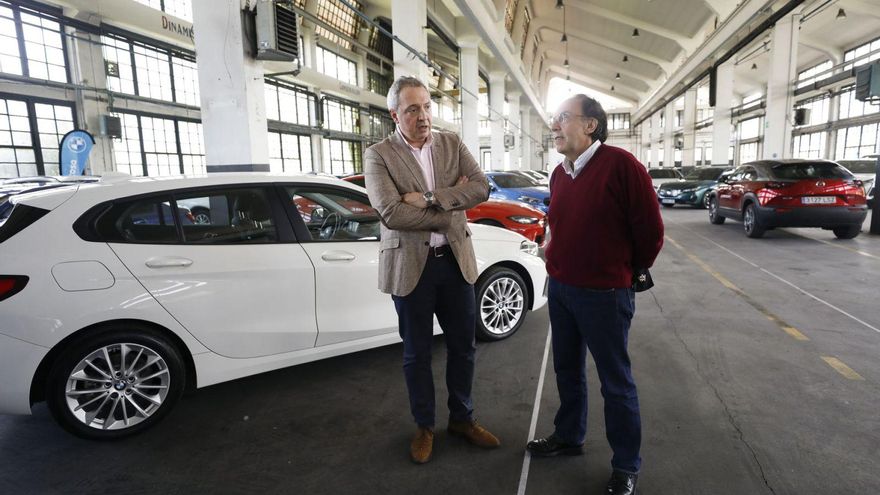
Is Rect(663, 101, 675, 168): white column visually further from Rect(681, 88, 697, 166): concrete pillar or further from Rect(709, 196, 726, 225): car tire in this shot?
Rect(709, 196, 726, 225): car tire

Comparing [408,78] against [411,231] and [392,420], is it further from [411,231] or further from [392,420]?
[392,420]

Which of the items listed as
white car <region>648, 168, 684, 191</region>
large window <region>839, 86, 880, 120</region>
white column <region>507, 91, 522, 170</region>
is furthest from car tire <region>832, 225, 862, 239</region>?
large window <region>839, 86, 880, 120</region>

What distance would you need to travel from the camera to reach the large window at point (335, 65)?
25.6 meters

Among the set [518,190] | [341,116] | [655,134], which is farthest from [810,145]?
[518,190]

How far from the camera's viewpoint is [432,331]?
2.49 meters

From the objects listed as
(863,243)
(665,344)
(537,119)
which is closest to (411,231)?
(665,344)

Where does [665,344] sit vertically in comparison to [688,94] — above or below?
below

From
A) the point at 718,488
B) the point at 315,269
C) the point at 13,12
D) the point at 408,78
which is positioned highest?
the point at 13,12

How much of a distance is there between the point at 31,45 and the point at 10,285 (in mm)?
15696

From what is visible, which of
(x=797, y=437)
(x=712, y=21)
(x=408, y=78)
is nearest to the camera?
(x=408, y=78)

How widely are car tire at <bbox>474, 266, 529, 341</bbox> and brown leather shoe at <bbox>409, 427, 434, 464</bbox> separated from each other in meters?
1.57

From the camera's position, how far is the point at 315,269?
3137mm

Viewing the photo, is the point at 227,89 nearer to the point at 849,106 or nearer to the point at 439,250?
the point at 439,250

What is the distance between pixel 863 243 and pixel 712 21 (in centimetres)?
1852
